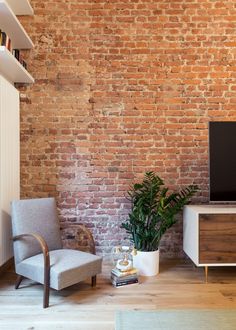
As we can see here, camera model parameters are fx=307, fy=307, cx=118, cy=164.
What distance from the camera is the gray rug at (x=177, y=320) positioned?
2.22 meters

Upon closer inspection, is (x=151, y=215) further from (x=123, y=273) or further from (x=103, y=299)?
(x=103, y=299)

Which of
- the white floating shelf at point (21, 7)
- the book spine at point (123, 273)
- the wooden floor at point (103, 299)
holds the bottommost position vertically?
the wooden floor at point (103, 299)

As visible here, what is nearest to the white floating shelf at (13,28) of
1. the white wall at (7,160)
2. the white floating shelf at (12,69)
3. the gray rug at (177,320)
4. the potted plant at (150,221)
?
the white floating shelf at (12,69)

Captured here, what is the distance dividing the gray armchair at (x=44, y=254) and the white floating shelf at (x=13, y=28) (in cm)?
180

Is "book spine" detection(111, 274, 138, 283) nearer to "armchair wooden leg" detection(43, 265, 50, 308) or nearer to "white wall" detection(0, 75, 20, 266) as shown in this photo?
"armchair wooden leg" detection(43, 265, 50, 308)

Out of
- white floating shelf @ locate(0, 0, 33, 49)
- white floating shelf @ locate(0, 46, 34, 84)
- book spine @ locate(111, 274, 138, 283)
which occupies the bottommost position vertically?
book spine @ locate(111, 274, 138, 283)

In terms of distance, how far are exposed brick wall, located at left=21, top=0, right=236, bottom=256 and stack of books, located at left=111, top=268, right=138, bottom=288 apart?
2.63ft

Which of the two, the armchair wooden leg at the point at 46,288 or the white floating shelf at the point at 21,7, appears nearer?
the armchair wooden leg at the point at 46,288

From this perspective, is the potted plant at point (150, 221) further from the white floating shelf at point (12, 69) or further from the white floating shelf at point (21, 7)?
the white floating shelf at point (21, 7)

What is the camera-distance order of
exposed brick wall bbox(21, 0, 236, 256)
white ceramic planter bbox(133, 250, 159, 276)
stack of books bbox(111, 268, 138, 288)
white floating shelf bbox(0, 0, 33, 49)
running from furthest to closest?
exposed brick wall bbox(21, 0, 236, 256) → white ceramic planter bbox(133, 250, 159, 276) → stack of books bbox(111, 268, 138, 288) → white floating shelf bbox(0, 0, 33, 49)

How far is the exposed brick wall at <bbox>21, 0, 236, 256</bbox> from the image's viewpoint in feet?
12.2

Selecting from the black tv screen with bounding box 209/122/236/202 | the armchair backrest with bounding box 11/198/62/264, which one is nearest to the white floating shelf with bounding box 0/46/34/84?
the armchair backrest with bounding box 11/198/62/264

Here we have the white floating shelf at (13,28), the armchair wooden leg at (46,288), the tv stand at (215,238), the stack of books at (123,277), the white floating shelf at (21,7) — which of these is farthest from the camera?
the white floating shelf at (21,7)

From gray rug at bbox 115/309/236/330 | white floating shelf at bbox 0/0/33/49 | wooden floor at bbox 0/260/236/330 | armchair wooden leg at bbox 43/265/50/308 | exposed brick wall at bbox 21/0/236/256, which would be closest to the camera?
gray rug at bbox 115/309/236/330
